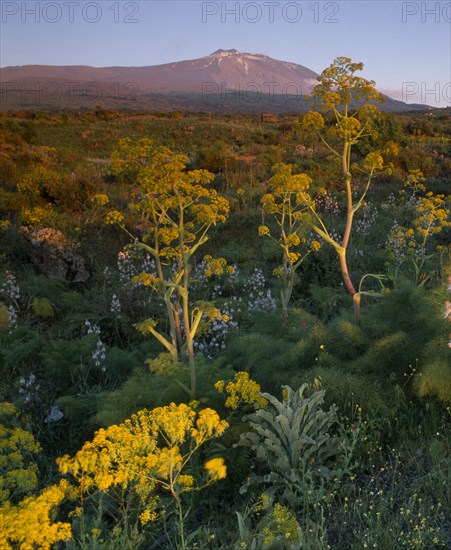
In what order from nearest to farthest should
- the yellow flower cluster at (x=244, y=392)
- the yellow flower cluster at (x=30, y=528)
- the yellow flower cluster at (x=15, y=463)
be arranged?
1. the yellow flower cluster at (x=30, y=528)
2. the yellow flower cluster at (x=15, y=463)
3. the yellow flower cluster at (x=244, y=392)

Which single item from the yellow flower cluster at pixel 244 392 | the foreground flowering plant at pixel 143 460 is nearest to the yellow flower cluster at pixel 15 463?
the foreground flowering plant at pixel 143 460

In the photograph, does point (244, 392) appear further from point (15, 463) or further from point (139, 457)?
point (15, 463)

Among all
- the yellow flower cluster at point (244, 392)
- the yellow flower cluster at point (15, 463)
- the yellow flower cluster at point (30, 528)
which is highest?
the yellow flower cluster at point (244, 392)

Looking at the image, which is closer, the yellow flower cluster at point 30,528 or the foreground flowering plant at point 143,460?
the yellow flower cluster at point 30,528

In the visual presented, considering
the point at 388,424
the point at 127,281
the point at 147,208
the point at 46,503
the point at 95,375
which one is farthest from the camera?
the point at 127,281

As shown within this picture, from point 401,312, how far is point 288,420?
1.58 meters

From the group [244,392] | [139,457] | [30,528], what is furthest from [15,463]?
[244,392]

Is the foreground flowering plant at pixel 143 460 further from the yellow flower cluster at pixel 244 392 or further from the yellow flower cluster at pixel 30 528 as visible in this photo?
the yellow flower cluster at pixel 244 392

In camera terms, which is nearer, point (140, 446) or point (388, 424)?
point (140, 446)

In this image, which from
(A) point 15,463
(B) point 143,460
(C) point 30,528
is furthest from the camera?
(A) point 15,463

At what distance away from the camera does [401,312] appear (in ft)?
13.8

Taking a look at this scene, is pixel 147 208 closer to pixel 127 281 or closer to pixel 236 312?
pixel 236 312

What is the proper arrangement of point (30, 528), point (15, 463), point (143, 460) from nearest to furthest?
1. point (30, 528)
2. point (143, 460)
3. point (15, 463)

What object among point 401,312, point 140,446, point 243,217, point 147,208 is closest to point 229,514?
point 140,446
